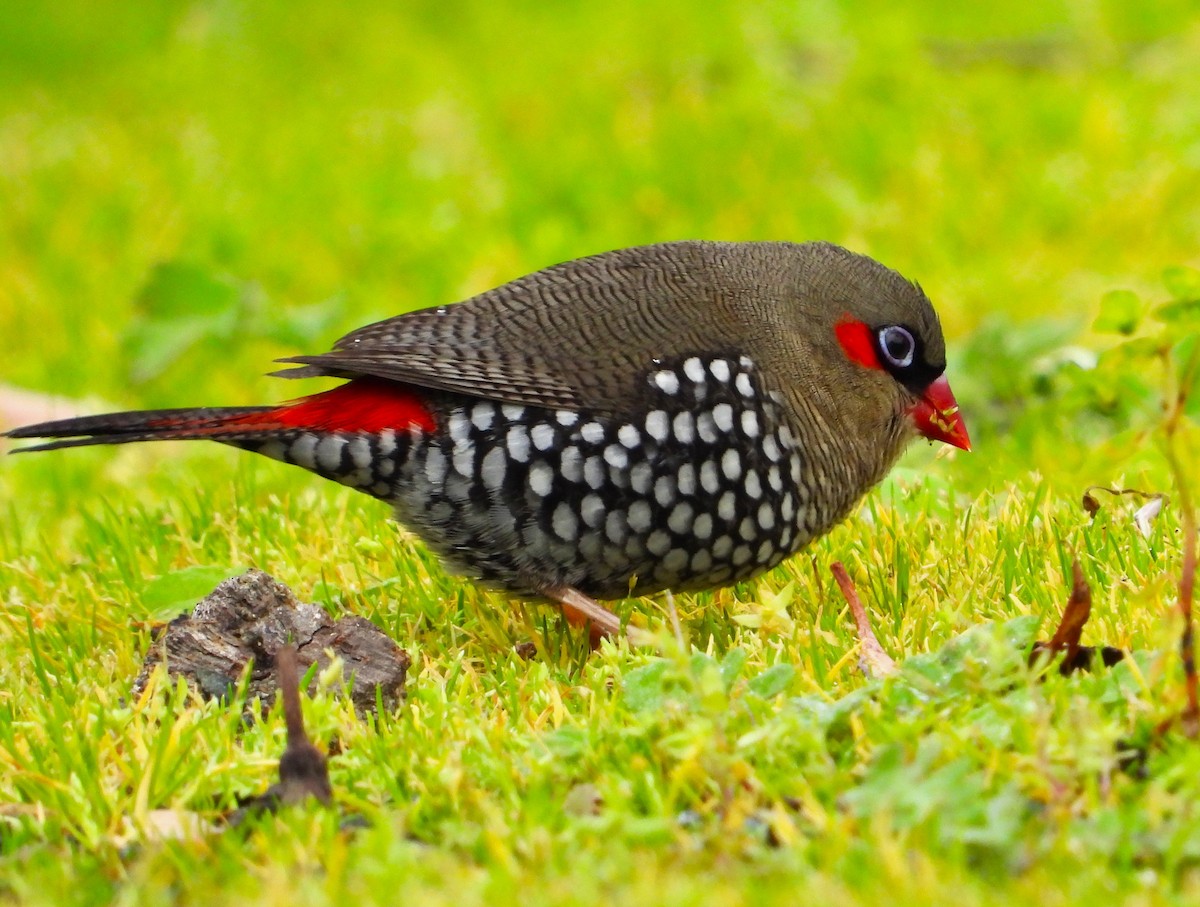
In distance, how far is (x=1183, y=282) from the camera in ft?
10.2

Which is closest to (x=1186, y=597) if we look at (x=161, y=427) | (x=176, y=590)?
(x=161, y=427)

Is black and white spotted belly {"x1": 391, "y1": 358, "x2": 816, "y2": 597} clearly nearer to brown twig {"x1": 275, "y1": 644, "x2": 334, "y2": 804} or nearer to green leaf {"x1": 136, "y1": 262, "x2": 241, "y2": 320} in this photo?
brown twig {"x1": 275, "y1": 644, "x2": 334, "y2": 804}

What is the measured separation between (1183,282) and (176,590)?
99.2 inches

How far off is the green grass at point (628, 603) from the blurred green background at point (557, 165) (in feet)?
0.12

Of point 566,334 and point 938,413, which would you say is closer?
point 566,334

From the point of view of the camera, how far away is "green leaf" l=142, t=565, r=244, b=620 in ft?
13.0

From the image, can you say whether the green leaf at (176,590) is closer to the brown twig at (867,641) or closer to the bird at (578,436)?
the bird at (578,436)

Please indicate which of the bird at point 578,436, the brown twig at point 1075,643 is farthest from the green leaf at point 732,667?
the bird at point 578,436

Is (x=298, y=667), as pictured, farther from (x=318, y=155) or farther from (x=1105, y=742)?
(x=318, y=155)

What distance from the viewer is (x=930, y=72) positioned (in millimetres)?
10164

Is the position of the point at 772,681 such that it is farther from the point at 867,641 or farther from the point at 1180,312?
the point at 1180,312

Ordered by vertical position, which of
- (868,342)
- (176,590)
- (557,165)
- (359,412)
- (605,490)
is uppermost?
(557,165)

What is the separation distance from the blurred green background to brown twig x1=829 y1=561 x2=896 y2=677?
2.87m

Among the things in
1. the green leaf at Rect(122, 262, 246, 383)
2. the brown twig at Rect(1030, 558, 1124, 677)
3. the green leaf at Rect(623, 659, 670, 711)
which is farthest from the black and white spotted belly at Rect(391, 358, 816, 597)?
the green leaf at Rect(122, 262, 246, 383)
